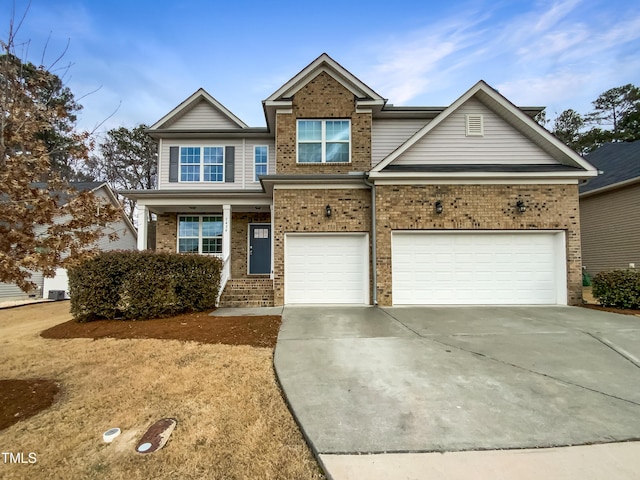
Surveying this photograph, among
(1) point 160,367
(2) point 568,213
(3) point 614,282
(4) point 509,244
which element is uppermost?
(2) point 568,213

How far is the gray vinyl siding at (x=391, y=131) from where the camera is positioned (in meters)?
11.4

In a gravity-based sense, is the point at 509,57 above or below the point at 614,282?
above

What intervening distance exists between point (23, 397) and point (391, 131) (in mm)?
11753

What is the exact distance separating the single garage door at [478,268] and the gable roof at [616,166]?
238 inches

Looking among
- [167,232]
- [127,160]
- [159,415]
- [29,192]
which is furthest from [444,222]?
[127,160]

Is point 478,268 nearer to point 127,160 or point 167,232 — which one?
point 167,232

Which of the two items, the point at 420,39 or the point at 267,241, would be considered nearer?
the point at 420,39

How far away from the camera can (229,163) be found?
12.5 m

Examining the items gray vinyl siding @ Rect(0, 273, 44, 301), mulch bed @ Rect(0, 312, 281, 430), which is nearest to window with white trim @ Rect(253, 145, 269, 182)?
mulch bed @ Rect(0, 312, 281, 430)

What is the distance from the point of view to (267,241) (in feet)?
Result: 40.7

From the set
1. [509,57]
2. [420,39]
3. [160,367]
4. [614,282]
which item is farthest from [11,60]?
[509,57]

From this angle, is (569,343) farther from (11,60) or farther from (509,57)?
(509,57)

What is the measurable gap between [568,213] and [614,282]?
82.3 inches

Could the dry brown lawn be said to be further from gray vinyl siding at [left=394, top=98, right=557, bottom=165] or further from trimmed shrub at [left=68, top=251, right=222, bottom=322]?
gray vinyl siding at [left=394, top=98, right=557, bottom=165]
